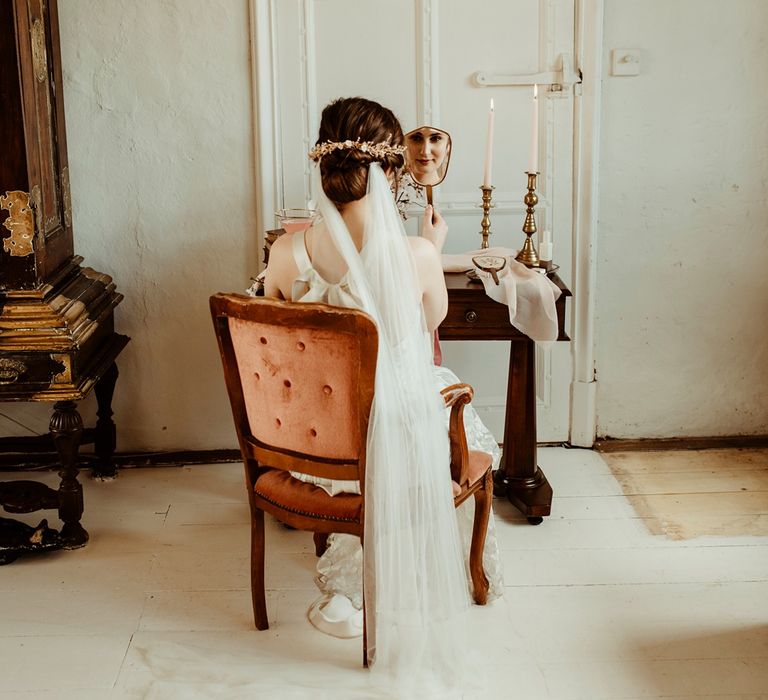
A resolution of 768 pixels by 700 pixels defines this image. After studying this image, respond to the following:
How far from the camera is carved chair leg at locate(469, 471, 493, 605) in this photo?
304 cm

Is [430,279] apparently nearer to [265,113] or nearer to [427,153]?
[427,153]

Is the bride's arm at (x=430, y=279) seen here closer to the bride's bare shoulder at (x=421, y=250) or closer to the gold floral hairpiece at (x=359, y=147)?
the bride's bare shoulder at (x=421, y=250)

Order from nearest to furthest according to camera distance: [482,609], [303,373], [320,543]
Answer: [303,373] → [482,609] → [320,543]

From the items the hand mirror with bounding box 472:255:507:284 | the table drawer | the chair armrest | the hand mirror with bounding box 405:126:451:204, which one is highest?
the hand mirror with bounding box 405:126:451:204

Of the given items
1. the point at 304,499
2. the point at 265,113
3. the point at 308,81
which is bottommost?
the point at 304,499

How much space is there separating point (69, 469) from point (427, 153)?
62.4 inches

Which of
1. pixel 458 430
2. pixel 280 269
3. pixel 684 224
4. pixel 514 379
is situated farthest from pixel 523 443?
pixel 280 269

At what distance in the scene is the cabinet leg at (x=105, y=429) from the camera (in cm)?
398

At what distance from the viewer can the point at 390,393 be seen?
2689 millimetres

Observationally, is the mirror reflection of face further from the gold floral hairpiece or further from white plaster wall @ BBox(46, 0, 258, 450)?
the gold floral hairpiece

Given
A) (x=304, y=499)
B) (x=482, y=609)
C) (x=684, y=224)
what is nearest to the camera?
(x=304, y=499)

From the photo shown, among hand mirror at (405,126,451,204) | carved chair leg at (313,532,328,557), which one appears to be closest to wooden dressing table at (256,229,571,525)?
hand mirror at (405,126,451,204)

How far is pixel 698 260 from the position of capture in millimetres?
4172

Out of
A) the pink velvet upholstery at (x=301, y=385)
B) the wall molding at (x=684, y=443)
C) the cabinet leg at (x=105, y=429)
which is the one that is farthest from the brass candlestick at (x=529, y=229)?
the cabinet leg at (x=105, y=429)
